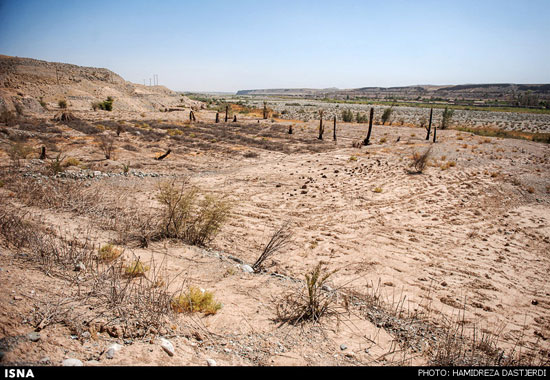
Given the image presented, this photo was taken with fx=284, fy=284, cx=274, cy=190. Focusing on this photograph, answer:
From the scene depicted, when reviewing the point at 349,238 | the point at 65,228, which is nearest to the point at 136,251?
the point at 65,228

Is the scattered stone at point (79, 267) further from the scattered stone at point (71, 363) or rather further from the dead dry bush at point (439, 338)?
the dead dry bush at point (439, 338)

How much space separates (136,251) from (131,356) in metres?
2.93

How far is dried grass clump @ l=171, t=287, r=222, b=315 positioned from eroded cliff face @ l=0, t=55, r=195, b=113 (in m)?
34.4

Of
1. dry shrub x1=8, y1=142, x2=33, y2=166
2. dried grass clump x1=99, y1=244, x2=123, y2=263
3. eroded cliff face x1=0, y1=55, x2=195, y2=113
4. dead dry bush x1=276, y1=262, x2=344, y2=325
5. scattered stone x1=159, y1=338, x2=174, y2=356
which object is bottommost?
dead dry bush x1=276, y1=262, x2=344, y2=325

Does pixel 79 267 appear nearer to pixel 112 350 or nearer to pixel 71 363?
pixel 112 350

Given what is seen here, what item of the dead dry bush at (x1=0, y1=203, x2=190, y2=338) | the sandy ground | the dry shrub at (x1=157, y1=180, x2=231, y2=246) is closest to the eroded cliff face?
the sandy ground

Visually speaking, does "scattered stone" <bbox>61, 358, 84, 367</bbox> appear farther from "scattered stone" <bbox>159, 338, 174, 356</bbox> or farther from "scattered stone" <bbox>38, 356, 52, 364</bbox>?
"scattered stone" <bbox>159, 338, 174, 356</bbox>

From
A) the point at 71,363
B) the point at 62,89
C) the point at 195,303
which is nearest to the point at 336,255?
the point at 195,303

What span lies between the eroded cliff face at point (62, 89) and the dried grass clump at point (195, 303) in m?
34.4

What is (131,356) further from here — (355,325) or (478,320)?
(478,320)

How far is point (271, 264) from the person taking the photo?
229 inches

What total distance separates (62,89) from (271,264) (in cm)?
5220

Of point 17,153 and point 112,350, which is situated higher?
point 17,153

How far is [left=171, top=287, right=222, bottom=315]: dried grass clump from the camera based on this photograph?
12.2ft
